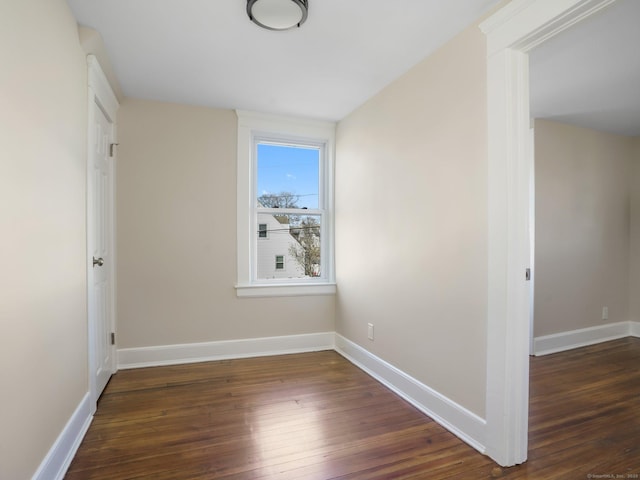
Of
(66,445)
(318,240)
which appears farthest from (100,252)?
(318,240)

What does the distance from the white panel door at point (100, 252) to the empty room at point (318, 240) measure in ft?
0.11

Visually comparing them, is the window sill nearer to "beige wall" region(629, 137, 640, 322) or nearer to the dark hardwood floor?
the dark hardwood floor

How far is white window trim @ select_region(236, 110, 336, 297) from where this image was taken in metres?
3.30

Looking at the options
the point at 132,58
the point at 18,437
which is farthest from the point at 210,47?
the point at 18,437

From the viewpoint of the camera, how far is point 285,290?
11.2ft

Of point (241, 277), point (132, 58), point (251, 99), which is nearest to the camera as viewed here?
point (132, 58)

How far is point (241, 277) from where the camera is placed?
3309 millimetres

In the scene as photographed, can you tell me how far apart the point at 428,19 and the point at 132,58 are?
1909mm

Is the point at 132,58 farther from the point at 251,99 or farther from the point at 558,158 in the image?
the point at 558,158

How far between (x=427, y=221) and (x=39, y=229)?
2.07 metres

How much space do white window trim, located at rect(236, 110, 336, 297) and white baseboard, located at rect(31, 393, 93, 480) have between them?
151 centimetres

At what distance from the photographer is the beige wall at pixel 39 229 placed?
4.09 ft

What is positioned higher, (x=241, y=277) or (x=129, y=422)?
(x=241, y=277)

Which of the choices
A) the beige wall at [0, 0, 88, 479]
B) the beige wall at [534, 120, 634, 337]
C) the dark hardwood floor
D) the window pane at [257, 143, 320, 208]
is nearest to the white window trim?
the window pane at [257, 143, 320, 208]
